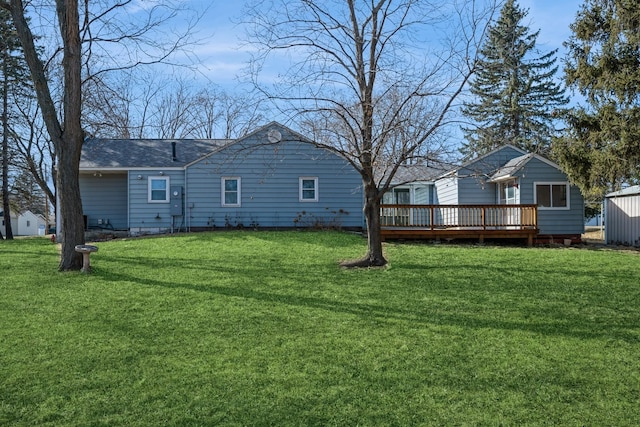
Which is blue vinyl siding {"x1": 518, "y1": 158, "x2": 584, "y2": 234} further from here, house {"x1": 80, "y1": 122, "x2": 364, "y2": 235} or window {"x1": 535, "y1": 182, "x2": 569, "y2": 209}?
house {"x1": 80, "y1": 122, "x2": 364, "y2": 235}

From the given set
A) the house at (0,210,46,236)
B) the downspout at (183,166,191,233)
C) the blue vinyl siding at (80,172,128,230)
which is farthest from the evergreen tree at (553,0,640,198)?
the house at (0,210,46,236)

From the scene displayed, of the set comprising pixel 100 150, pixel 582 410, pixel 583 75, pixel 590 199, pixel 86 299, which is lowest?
pixel 582 410

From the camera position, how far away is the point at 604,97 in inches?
627

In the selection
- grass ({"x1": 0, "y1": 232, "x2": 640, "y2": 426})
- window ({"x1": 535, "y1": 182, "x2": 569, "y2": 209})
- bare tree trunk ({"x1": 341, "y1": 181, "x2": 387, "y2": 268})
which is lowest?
grass ({"x1": 0, "y1": 232, "x2": 640, "y2": 426})

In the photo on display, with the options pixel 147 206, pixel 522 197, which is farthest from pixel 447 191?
pixel 147 206

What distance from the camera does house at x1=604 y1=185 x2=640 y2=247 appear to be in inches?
742

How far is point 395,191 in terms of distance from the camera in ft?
81.8

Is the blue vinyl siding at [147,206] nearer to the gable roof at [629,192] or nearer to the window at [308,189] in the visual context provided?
the window at [308,189]

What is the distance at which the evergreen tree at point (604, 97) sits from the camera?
49.3 feet

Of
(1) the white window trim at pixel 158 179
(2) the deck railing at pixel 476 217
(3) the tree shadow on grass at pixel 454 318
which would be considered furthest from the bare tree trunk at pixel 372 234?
(1) the white window trim at pixel 158 179

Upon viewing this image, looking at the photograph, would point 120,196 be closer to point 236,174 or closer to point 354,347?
point 236,174

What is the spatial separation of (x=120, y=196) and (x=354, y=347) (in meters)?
17.3

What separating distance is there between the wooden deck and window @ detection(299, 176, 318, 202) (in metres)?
3.03

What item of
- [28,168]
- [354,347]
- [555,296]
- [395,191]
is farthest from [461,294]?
[28,168]
